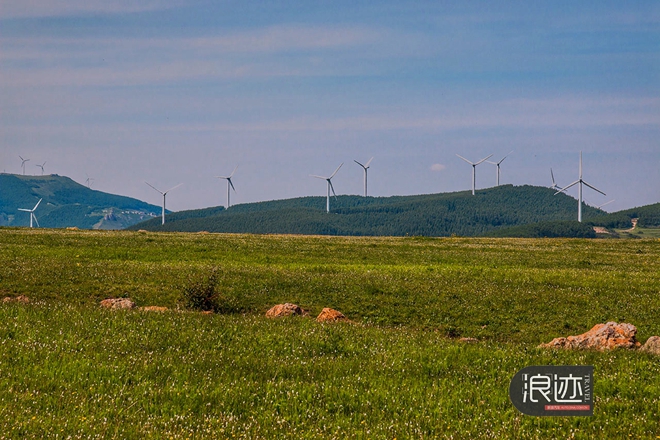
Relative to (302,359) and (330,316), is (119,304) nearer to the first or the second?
(330,316)

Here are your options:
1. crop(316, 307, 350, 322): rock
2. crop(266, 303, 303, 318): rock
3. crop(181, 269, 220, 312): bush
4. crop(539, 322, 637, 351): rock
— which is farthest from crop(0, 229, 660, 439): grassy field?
crop(266, 303, 303, 318): rock

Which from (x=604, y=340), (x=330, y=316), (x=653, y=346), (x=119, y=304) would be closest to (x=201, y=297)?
(x=119, y=304)

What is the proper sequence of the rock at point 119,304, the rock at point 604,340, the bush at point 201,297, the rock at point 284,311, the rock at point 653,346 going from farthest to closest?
the bush at point 201,297
the rock at point 284,311
the rock at point 119,304
the rock at point 604,340
the rock at point 653,346

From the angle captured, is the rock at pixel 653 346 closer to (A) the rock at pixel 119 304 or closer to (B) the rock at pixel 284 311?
(B) the rock at pixel 284 311

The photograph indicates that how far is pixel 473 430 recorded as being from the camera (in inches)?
431

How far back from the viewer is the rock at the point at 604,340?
736 inches

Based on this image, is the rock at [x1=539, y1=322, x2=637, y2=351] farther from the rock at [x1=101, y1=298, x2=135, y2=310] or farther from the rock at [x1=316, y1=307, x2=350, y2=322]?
the rock at [x1=101, y1=298, x2=135, y2=310]

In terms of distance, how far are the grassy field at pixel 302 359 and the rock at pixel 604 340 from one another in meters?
1.08

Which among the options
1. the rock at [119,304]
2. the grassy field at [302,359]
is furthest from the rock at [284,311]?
the rock at [119,304]

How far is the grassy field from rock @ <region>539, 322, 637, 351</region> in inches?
42.4

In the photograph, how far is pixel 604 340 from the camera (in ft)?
62.3

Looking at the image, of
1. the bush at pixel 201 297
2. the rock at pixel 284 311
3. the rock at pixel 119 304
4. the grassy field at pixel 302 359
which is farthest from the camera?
the bush at pixel 201 297

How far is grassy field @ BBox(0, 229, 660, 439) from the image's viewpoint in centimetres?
1096

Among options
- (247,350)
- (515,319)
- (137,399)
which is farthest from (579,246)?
(137,399)
